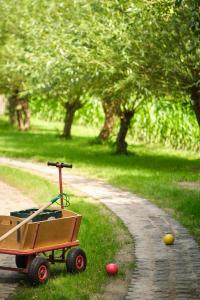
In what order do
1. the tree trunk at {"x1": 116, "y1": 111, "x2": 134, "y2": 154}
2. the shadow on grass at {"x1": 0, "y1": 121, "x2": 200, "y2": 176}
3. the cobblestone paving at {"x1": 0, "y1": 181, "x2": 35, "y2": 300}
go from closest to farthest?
the cobblestone paving at {"x1": 0, "y1": 181, "x2": 35, "y2": 300}
the shadow on grass at {"x1": 0, "y1": 121, "x2": 200, "y2": 176}
the tree trunk at {"x1": 116, "y1": 111, "x2": 134, "y2": 154}

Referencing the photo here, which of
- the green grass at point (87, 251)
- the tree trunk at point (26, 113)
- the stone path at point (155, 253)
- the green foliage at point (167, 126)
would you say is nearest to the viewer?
the green grass at point (87, 251)

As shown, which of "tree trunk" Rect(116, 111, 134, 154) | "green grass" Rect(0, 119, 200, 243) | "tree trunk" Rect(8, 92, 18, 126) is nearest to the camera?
"green grass" Rect(0, 119, 200, 243)

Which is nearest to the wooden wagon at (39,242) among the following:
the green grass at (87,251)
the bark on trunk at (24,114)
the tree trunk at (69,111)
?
the green grass at (87,251)

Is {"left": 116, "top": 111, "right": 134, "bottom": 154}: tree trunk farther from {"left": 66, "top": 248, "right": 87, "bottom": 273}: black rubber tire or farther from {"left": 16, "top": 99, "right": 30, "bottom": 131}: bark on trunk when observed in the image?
{"left": 66, "top": 248, "right": 87, "bottom": 273}: black rubber tire

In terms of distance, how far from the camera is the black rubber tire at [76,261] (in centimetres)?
969

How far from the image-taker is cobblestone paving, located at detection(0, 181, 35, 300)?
9227mm

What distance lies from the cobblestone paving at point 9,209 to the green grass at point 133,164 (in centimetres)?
260

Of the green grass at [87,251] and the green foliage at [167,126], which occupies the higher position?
the green foliage at [167,126]

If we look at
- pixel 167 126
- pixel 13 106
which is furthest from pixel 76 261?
pixel 13 106

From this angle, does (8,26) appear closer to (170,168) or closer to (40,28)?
(40,28)

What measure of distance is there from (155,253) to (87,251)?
3.13 ft

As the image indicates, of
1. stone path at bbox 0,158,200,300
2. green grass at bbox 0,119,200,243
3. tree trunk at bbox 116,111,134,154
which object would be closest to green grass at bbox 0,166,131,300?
stone path at bbox 0,158,200,300

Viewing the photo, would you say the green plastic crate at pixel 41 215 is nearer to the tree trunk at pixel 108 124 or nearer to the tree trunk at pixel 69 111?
the tree trunk at pixel 108 124

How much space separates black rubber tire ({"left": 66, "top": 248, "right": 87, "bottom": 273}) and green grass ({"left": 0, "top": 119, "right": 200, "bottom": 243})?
9.63 feet
